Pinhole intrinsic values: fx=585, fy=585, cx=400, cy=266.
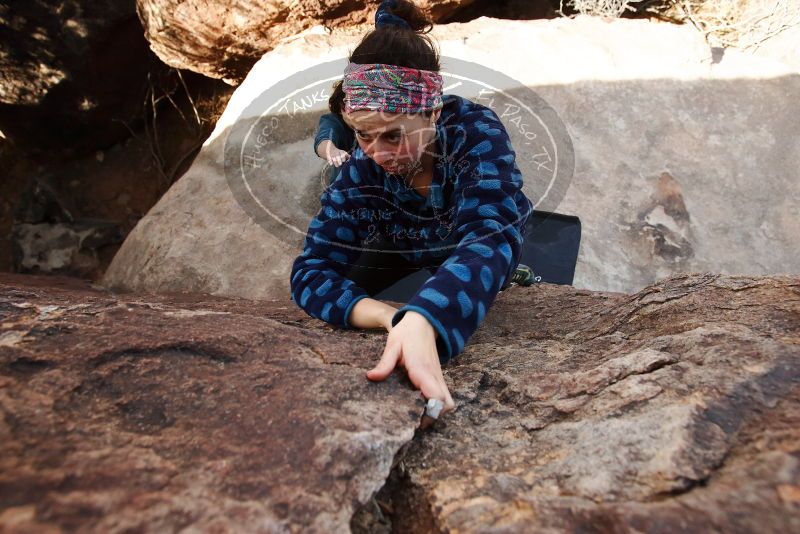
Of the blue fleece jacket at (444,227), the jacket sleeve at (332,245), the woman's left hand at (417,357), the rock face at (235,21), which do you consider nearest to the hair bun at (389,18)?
the blue fleece jacket at (444,227)

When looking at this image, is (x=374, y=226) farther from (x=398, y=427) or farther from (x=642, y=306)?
(x=398, y=427)

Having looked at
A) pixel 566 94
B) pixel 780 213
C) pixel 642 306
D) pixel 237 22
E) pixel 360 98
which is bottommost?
pixel 642 306

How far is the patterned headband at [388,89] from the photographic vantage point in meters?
1.36

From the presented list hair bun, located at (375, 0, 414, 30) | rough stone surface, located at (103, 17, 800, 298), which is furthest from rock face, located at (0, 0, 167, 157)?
hair bun, located at (375, 0, 414, 30)

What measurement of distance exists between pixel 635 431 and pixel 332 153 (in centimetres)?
164

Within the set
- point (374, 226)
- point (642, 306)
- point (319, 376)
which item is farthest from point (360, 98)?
point (642, 306)

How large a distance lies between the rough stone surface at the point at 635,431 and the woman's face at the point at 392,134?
0.51 meters

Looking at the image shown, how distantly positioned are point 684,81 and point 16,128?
4003 mm

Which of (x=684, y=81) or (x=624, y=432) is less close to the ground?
(x=684, y=81)

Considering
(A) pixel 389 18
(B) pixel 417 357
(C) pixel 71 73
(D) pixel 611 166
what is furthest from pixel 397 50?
(C) pixel 71 73

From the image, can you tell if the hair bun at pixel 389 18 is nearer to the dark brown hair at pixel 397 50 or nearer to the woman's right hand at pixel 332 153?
the dark brown hair at pixel 397 50

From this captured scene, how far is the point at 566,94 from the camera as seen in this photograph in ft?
8.86

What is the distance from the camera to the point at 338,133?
2293 millimetres

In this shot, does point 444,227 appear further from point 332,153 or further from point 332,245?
point 332,153
